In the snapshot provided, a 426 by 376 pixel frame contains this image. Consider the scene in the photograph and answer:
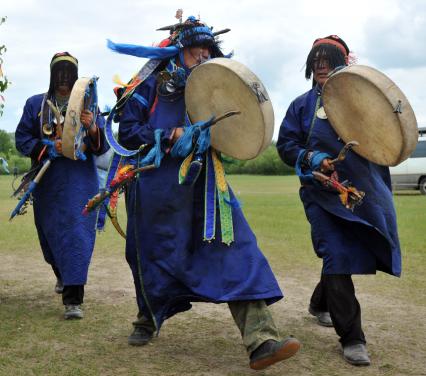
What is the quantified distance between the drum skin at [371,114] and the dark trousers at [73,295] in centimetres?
233

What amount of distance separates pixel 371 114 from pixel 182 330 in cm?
197

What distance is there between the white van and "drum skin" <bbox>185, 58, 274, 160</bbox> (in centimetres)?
1739

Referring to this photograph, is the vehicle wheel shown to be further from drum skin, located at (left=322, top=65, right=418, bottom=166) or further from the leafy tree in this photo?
drum skin, located at (left=322, top=65, right=418, bottom=166)

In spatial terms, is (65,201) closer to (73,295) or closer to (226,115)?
(73,295)

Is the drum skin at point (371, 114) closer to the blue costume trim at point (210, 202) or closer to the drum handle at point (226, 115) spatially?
the drum handle at point (226, 115)

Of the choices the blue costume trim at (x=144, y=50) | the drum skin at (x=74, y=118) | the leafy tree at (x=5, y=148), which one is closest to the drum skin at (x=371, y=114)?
the blue costume trim at (x=144, y=50)

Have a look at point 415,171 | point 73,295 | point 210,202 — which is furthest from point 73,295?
point 415,171

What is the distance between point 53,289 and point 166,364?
2.52 m

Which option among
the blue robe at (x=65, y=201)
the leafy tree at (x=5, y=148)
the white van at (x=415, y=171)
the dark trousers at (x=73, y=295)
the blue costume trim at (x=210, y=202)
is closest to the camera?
the blue costume trim at (x=210, y=202)

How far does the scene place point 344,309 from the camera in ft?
13.9

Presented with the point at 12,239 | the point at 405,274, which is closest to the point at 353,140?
the point at 405,274

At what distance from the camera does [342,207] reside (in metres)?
4.29

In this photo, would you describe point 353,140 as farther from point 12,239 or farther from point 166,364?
point 12,239

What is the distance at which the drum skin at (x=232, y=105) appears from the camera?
A: 3.88 m
